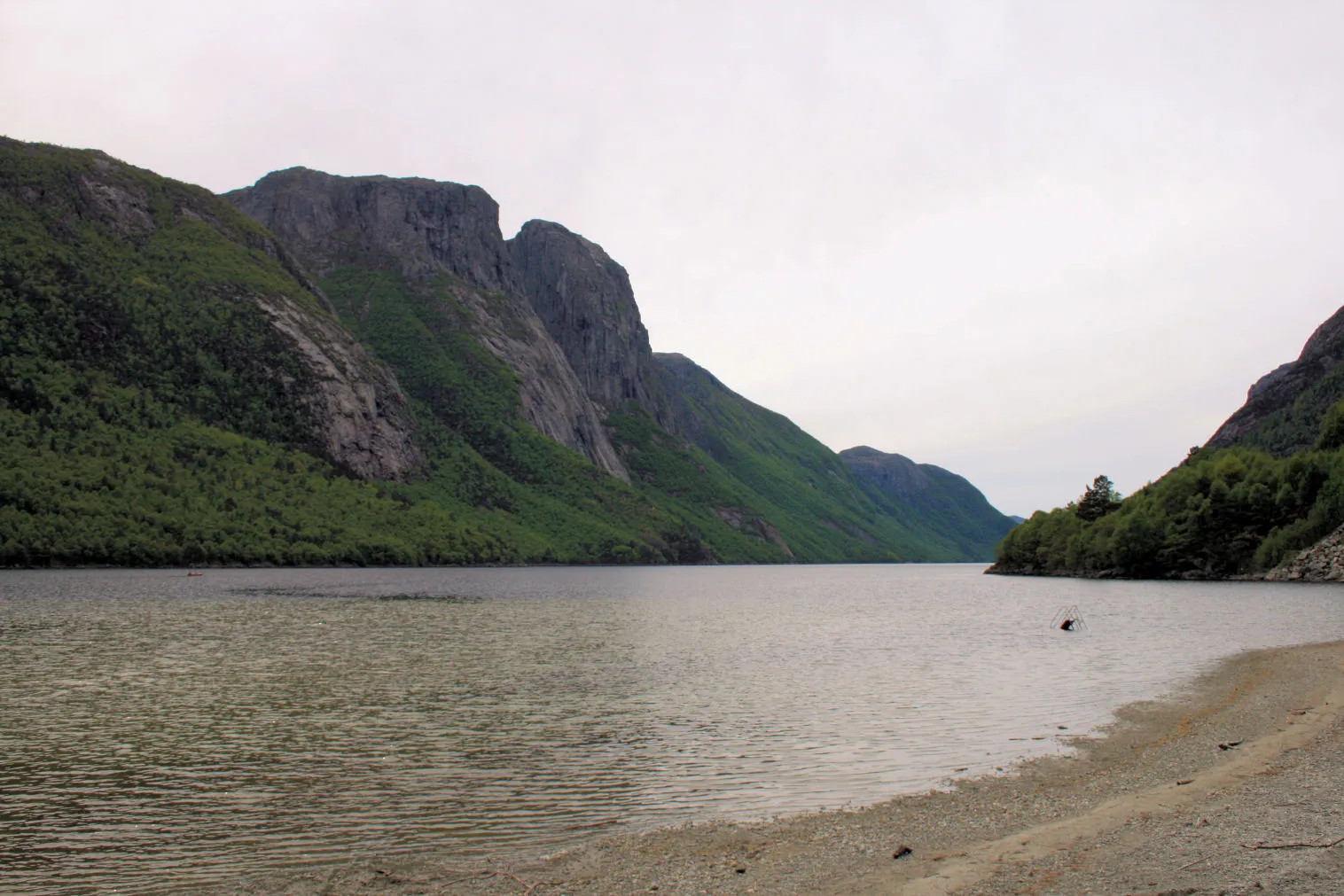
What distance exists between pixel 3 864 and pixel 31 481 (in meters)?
144

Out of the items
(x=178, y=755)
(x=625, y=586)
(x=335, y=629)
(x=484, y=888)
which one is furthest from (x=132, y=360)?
(x=484, y=888)

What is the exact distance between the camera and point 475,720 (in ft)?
100

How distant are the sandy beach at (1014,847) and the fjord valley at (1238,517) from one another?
11847 cm

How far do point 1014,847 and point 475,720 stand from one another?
63.3ft

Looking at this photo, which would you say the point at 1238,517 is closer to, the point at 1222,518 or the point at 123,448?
the point at 1222,518

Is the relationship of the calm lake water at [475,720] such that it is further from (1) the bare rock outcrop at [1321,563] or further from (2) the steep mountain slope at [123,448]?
(2) the steep mountain slope at [123,448]

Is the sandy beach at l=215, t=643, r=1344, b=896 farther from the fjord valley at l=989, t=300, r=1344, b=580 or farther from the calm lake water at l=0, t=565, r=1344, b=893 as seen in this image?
the fjord valley at l=989, t=300, r=1344, b=580

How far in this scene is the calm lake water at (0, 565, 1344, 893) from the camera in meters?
18.9

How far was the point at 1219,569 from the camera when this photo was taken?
141875 mm

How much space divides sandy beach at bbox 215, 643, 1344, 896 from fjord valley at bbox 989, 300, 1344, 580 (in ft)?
389

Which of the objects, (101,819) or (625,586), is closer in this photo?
(101,819)

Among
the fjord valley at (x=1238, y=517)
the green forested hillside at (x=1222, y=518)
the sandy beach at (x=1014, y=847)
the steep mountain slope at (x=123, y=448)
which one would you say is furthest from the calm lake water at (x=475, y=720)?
the steep mountain slope at (x=123, y=448)

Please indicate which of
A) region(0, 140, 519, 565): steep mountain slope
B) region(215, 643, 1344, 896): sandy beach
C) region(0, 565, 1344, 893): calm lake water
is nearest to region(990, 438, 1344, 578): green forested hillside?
region(0, 565, 1344, 893): calm lake water

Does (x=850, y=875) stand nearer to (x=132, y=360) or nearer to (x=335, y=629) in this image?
(x=335, y=629)
